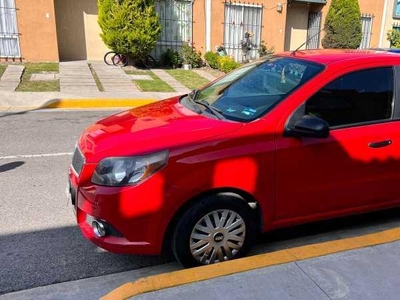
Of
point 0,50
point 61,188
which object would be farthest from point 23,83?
point 61,188

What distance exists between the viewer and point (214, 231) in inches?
120

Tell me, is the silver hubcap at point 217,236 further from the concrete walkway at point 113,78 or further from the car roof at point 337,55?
the concrete walkway at point 113,78

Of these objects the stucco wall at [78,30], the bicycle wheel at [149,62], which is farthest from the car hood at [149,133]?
the stucco wall at [78,30]

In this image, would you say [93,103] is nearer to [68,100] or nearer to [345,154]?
[68,100]

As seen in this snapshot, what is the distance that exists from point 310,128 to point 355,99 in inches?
26.6

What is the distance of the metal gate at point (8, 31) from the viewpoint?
44.0ft

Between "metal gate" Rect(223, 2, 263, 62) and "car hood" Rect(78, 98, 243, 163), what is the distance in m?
13.7

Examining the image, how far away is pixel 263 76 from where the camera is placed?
3.80m

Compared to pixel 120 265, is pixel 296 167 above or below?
above

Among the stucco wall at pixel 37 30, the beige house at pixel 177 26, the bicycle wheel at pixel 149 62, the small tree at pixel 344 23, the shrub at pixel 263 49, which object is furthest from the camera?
the small tree at pixel 344 23

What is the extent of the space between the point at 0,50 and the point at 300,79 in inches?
510

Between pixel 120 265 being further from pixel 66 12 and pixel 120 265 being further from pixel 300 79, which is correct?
pixel 66 12

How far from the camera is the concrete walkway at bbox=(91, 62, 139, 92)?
11.5 m

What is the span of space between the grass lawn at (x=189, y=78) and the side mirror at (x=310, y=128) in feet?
30.2
